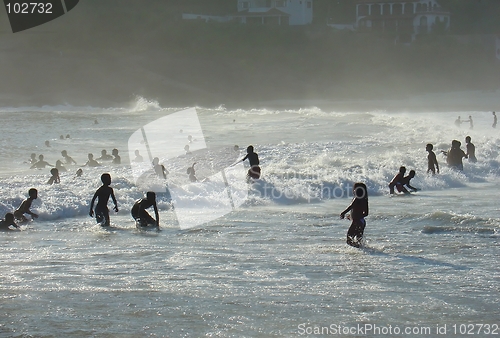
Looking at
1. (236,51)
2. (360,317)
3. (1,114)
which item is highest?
(236,51)

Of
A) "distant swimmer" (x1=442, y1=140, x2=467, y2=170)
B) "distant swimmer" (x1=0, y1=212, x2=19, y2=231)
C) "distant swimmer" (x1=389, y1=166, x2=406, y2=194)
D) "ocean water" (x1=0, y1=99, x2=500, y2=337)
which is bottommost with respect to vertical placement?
"ocean water" (x1=0, y1=99, x2=500, y2=337)

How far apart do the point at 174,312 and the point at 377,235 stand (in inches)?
173

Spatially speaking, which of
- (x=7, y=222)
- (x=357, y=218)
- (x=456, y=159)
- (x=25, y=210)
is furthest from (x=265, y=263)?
(x=456, y=159)

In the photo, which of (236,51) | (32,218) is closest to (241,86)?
(236,51)

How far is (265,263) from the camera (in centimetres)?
830

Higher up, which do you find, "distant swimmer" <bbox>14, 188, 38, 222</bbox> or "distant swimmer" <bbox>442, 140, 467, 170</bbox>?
"distant swimmer" <bbox>442, 140, 467, 170</bbox>

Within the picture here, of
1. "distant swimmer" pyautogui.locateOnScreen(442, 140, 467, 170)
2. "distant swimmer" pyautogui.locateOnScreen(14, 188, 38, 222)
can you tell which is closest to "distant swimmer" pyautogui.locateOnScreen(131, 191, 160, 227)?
"distant swimmer" pyautogui.locateOnScreen(14, 188, 38, 222)

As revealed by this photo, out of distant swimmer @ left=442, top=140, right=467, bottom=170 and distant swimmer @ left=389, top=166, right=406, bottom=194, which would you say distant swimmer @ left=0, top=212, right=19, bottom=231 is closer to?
distant swimmer @ left=389, top=166, right=406, bottom=194

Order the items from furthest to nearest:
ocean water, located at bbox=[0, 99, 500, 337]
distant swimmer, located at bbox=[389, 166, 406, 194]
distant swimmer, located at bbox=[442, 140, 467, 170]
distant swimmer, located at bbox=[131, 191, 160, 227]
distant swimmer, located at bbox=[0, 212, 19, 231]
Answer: distant swimmer, located at bbox=[442, 140, 467, 170]
distant swimmer, located at bbox=[389, 166, 406, 194]
distant swimmer, located at bbox=[131, 191, 160, 227]
distant swimmer, located at bbox=[0, 212, 19, 231]
ocean water, located at bbox=[0, 99, 500, 337]

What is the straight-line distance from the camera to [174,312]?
6508 millimetres

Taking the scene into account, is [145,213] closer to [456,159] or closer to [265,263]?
[265,263]

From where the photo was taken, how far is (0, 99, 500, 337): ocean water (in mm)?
6223

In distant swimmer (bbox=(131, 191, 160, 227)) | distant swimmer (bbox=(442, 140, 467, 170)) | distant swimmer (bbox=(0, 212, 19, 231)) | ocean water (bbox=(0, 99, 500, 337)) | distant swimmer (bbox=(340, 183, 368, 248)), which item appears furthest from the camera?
distant swimmer (bbox=(442, 140, 467, 170))

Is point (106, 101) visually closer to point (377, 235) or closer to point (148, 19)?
point (148, 19)
